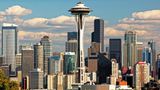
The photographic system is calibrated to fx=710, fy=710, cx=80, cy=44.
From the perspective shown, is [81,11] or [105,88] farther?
[105,88]

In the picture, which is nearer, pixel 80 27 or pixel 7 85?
pixel 7 85

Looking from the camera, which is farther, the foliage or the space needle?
the space needle

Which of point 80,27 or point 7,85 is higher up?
point 80,27

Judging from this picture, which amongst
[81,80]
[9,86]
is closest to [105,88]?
[81,80]

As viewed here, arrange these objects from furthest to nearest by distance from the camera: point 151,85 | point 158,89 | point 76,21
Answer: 1. point 151,85
2. point 158,89
3. point 76,21

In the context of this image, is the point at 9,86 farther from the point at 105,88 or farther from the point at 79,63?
the point at 105,88

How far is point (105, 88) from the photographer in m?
136

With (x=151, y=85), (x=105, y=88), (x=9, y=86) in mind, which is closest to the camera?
(x=9, y=86)

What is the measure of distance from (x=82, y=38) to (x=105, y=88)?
15239 mm

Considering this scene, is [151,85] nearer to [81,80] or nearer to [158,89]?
[158,89]

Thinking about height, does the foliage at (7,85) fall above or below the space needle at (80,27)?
below

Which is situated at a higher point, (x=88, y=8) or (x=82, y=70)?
(x=88, y=8)

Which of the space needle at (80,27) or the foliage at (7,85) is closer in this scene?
the foliage at (7,85)

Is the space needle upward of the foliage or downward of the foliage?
upward
